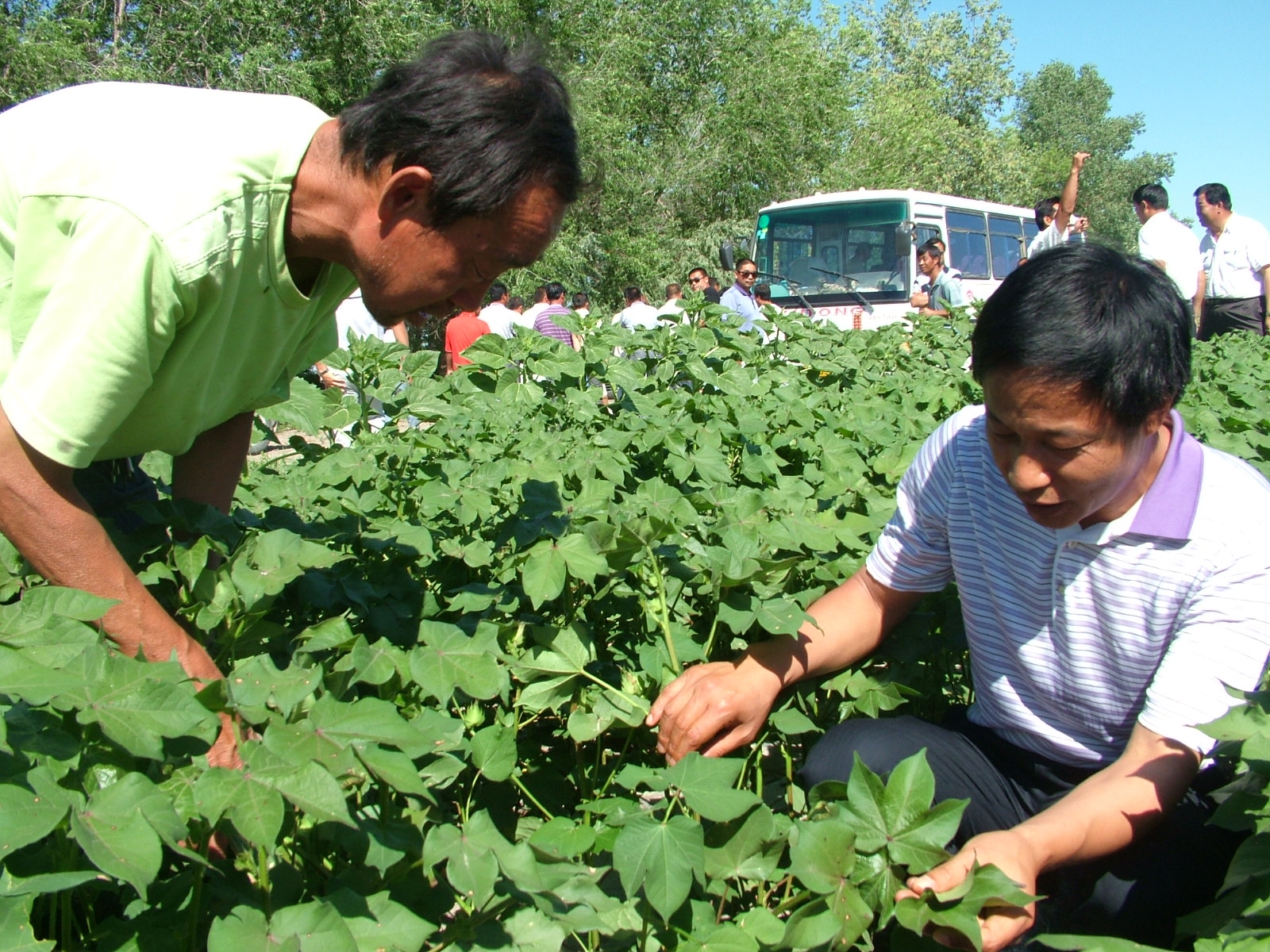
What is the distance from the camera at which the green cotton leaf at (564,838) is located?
59.5 inches

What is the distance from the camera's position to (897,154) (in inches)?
1559

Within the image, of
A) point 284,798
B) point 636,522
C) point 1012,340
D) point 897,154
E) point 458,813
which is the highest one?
point 897,154

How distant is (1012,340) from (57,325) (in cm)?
129

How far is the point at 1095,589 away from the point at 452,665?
3.54ft

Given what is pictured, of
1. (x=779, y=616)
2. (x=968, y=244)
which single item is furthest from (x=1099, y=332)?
(x=968, y=244)

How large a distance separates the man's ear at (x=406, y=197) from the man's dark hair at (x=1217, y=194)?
8.22m

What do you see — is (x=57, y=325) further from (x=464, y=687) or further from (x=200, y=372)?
(x=464, y=687)

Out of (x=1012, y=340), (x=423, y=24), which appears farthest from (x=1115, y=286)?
(x=423, y=24)

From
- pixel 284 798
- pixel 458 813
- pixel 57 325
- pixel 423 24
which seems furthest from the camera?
pixel 423 24

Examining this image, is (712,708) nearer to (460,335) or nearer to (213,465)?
(213,465)

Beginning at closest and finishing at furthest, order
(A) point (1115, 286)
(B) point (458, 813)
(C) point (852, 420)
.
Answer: (A) point (1115, 286) < (B) point (458, 813) < (C) point (852, 420)

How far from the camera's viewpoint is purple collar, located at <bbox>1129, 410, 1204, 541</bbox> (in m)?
1.75

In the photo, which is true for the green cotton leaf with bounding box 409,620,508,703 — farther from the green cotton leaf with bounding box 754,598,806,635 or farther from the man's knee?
the man's knee

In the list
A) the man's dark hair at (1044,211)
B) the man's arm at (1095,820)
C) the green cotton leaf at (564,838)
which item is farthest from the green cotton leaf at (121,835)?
the man's dark hair at (1044,211)
